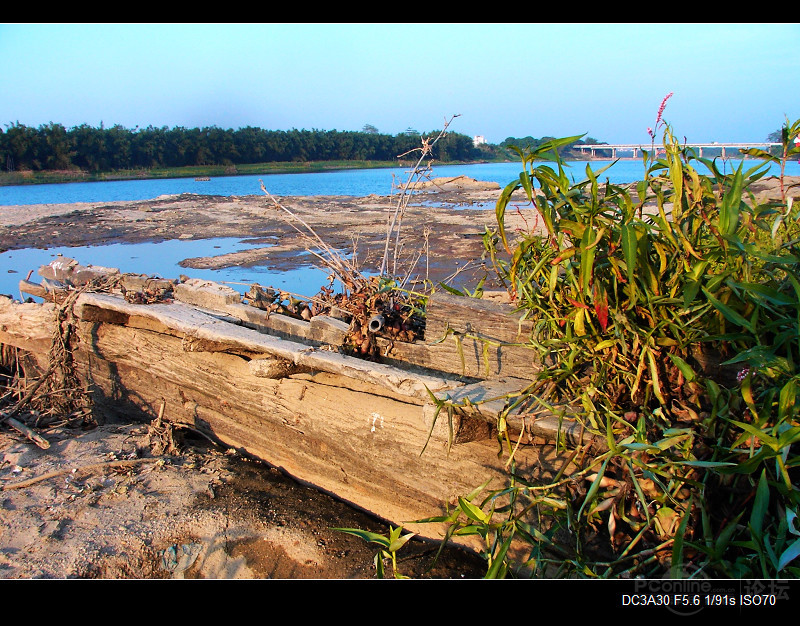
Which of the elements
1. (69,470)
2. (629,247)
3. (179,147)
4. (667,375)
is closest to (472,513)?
(667,375)

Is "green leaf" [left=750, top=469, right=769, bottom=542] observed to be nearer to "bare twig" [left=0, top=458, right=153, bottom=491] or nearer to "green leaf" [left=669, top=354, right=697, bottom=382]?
"green leaf" [left=669, top=354, right=697, bottom=382]

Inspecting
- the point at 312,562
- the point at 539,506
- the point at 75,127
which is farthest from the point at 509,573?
the point at 75,127

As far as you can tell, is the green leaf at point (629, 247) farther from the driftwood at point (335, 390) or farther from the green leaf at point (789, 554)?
the green leaf at point (789, 554)

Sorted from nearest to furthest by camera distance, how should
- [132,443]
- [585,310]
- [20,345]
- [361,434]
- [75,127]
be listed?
1. [585,310]
2. [361,434]
3. [132,443]
4. [20,345]
5. [75,127]

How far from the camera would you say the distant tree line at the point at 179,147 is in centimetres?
3766

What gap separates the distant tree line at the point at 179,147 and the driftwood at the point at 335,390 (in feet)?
107

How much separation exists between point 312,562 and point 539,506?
3.69 feet

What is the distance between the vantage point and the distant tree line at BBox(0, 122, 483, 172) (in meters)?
37.7

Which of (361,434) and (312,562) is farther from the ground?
(361,434)

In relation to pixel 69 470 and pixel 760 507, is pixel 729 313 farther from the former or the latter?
pixel 69 470

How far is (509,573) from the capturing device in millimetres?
2088

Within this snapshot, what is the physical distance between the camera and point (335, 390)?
295 cm

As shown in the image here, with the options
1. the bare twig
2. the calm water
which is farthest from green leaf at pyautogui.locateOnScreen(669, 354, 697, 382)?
the calm water
